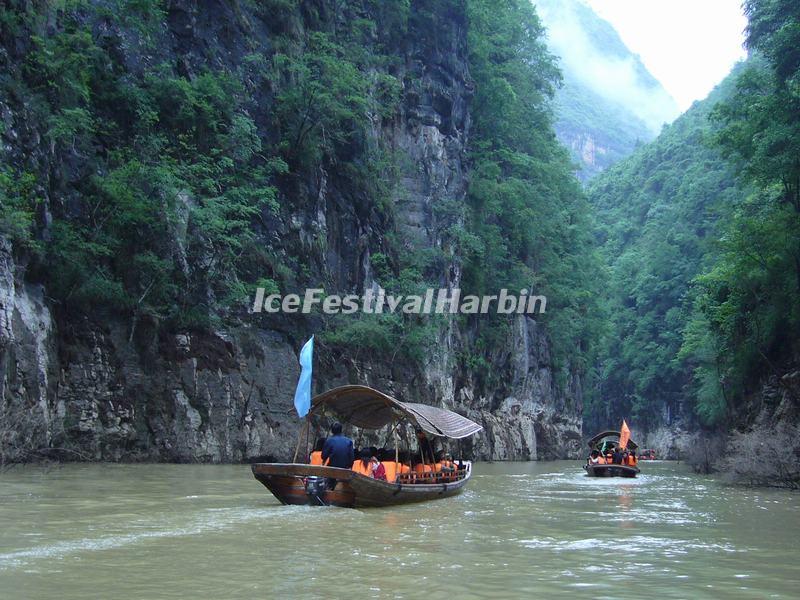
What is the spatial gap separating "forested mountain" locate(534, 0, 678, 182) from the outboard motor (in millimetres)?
150179

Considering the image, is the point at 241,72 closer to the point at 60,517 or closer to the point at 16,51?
the point at 16,51

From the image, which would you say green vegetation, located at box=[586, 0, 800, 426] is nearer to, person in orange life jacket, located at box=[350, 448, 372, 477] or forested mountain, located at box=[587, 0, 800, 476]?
forested mountain, located at box=[587, 0, 800, 476]

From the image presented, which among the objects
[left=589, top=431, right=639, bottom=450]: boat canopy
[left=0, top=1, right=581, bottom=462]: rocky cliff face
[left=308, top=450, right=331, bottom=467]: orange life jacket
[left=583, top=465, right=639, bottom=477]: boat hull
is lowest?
[left=583, top=465, right=639, bottom=477]: boat hull

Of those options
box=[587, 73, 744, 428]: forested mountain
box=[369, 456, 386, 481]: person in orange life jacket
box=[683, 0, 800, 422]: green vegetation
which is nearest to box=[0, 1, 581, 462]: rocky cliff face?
box=[369, 456, 386, 481]: person in orange life jacket

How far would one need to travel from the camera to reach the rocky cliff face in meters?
17.4

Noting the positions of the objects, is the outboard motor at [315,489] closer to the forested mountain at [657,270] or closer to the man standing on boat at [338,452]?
the man standing on boat at [338,452]

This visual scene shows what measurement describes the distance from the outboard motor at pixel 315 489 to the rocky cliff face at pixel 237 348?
216 inches

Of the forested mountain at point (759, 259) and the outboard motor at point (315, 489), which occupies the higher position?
the forested mountain at point (759, 259)

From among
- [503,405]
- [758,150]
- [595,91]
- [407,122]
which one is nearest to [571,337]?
[503,405]

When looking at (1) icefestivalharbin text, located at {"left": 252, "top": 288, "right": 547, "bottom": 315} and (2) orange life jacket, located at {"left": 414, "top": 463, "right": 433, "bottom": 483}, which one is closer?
(2) orange life jacket, located at {"left": 414, "top": 463, "right": 433, "bottom": 483}

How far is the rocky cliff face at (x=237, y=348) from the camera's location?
1736cm

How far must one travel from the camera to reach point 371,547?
26.3 ft

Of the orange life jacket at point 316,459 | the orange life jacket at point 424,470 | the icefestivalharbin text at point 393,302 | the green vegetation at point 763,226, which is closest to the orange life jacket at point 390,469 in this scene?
the orange life jacket at point 424,470

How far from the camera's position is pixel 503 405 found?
40.8m
